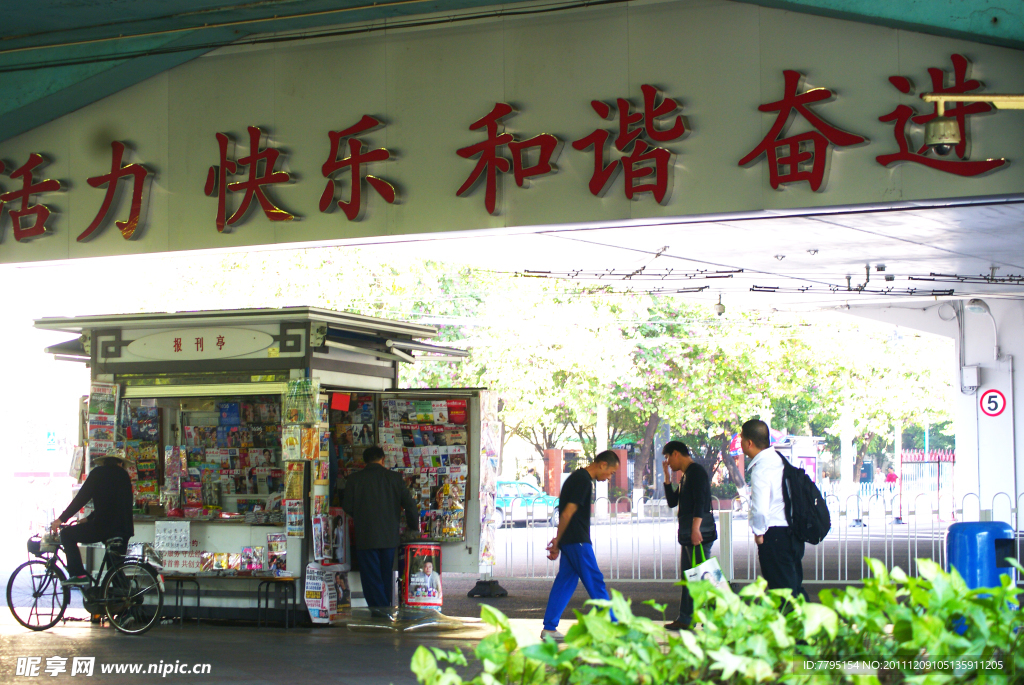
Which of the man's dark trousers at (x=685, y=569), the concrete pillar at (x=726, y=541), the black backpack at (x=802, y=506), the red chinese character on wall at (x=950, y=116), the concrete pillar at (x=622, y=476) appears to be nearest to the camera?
the black backpack at (x=802, y=506)

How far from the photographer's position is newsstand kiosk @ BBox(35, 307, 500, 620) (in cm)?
967

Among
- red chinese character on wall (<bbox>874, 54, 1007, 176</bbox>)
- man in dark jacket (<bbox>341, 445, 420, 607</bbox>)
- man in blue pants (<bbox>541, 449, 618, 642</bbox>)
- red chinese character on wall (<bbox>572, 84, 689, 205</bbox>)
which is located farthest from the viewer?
man in dark jacket (<bbox>341, 445, 420, 607</bbox>)

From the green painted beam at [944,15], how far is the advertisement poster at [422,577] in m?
6.16

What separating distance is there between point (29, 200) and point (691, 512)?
7.21m

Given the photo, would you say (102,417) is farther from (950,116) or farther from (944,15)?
(944,15)

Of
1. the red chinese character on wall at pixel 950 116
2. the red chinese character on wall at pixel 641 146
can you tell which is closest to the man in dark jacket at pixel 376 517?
the red chinese character on wall at pixel 641 146

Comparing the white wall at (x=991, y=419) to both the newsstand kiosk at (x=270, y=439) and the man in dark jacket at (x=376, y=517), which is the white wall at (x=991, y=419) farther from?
the man in dark jacket at (x=376, y=517)

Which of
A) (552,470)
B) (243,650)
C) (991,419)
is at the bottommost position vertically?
(243,650)

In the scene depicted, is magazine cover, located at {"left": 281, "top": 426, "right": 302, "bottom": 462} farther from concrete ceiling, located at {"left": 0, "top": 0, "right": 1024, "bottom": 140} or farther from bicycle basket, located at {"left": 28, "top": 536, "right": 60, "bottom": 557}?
concrete ceiling, located at {"left": 0, "top": 0, "right": 1024, "bottom": 140}

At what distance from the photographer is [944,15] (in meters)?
7.42

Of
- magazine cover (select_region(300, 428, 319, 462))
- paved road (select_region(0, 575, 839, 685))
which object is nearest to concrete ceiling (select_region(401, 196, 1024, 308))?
magazine cover (select_region(300, 428, 319, 462))

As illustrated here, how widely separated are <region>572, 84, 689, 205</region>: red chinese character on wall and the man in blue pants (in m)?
2.19

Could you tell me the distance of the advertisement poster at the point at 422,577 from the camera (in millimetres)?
10219

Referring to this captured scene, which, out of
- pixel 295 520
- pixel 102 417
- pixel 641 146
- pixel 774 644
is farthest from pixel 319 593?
pixel 774 644
